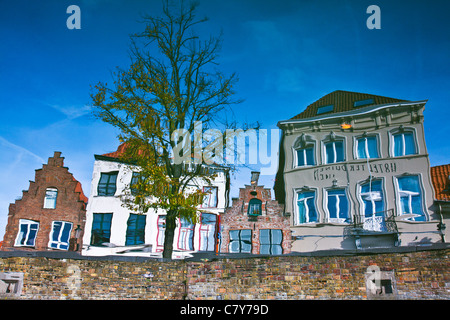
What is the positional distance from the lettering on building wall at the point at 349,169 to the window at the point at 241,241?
5.47 metres

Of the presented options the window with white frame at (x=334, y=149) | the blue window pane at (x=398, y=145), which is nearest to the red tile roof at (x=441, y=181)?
the blue window pane at (x=398, y=145)

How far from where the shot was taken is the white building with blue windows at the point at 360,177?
21250 mm

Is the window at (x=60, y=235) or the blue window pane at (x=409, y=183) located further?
the window at (x=60, y=235)

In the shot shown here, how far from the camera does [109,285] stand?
39.5 feet

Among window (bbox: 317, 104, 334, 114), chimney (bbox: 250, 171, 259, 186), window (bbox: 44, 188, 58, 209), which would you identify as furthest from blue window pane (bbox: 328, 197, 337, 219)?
window (bbox: 44, 188, 58, 209)

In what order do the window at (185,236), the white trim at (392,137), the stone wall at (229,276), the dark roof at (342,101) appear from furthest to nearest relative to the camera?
the dark roof at (342,101), the window at (185,236), the white trim at (392,137), the stone wall at (229,276)

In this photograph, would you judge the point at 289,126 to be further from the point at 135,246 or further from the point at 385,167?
the point at 135,246

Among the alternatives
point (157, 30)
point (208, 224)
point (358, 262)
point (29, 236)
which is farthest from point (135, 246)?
point (358, 262)

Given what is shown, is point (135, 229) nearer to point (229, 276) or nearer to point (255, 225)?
point (255, 225)

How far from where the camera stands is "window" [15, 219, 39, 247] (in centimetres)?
A: 2328

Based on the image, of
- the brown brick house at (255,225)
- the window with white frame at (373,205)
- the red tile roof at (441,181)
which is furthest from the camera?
the brown brick house at (255,225)

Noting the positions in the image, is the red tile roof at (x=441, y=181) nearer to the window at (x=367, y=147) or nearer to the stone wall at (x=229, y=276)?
the window at (x=367, y=147)

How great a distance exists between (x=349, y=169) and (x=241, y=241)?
7783 millimetres

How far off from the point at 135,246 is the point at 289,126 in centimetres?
1255
